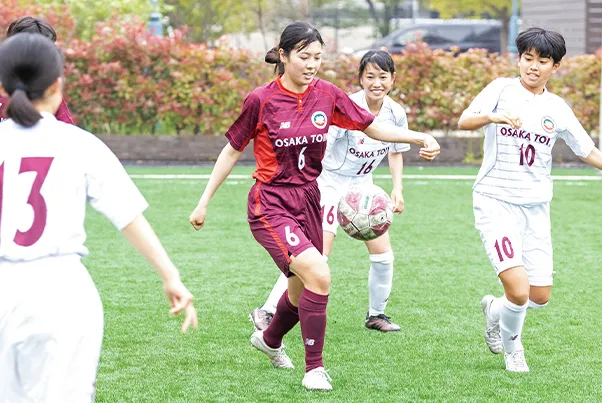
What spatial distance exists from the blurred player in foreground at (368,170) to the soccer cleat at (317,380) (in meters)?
1.29

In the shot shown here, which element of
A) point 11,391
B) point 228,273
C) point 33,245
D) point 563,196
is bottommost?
point 563,196

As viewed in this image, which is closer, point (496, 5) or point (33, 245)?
point (33, 245)

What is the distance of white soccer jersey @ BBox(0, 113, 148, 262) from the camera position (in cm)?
329

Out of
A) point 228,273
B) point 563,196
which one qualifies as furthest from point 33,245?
point 563,196

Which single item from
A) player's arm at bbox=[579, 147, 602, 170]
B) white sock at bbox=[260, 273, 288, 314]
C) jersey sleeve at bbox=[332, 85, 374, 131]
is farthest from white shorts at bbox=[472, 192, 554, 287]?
white sock at bbox=[260, 273, 288, 314]

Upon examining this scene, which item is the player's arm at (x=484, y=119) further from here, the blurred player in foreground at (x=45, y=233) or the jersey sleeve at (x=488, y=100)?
the blurred player in foreground at (x=45, y=233)

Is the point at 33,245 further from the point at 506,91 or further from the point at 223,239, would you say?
the point at 223,239

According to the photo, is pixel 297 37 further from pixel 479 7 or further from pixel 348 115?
pixel 479 7

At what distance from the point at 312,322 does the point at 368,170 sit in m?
1.91

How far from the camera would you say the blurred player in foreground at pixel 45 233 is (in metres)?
3.28

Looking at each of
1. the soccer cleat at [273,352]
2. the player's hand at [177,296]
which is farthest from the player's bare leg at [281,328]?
the player's hand at [177,296]

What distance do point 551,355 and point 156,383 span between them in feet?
7.76

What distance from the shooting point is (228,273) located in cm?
886

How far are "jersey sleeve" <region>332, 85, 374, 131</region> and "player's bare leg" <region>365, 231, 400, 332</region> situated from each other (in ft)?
4.48
